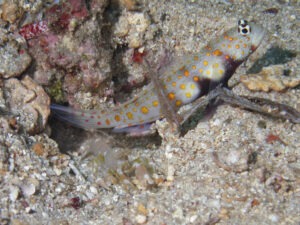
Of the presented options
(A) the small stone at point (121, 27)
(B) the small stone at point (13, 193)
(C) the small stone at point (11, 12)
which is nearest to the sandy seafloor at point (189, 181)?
(B) the small stone at point (13, 193)

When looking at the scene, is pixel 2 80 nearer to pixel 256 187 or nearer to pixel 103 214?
pixel 103 214

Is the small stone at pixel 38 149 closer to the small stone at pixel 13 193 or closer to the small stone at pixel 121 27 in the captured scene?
the small stone at pixel 13 193

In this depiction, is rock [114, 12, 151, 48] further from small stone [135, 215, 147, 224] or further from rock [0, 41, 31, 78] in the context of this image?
small stone [135, 215, 147, 224]

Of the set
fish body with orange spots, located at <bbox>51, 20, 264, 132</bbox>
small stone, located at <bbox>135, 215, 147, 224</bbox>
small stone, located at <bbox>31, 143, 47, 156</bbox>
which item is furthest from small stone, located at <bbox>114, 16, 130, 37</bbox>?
small stone, located at <bbox>135, 215, 147, 224</bbox>

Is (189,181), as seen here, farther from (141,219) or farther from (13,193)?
(13,193)

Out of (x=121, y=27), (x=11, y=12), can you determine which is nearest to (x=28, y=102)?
(x=11, y=12)

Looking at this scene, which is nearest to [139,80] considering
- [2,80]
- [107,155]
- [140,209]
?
[107,155]
